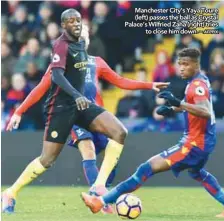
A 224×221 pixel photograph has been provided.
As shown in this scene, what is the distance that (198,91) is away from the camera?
8.98 metres

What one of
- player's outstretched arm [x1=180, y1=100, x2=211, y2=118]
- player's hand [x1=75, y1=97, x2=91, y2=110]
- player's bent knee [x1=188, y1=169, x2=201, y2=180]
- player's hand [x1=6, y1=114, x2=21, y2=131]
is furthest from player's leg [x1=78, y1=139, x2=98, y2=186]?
player's outstretched arm [x1=180, y1=100, x2=211, y2=118]

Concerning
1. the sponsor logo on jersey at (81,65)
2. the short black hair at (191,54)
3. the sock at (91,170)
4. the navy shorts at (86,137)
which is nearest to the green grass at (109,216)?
the sock at (91,170)

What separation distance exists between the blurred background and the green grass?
171 cm

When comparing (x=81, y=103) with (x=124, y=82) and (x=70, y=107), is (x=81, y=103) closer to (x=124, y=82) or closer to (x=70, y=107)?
(x=70, y=107)

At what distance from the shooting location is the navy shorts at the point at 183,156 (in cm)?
906

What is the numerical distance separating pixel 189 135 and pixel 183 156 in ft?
0.82

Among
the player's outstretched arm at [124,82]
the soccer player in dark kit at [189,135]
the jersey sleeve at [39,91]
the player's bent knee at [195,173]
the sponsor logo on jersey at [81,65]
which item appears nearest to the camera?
the soccer player in dark kit at [189,135]

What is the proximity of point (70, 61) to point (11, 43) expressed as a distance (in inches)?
297

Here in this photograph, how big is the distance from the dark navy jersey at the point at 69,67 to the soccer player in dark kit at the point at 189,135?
946mm

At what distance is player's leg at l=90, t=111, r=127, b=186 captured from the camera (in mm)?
9062

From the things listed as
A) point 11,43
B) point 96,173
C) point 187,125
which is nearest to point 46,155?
point 96,173

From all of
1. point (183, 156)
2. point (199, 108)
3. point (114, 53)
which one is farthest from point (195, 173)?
point (114, 53)

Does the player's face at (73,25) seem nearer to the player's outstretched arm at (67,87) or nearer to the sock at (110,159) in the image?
the player's outstretched arm at (67,87)

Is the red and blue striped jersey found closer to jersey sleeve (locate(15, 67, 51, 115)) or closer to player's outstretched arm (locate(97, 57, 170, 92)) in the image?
player's outstretched arm (locate(97, 57, 170, 92))
